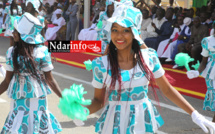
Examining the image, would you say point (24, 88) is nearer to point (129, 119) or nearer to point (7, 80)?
point (7, 80)

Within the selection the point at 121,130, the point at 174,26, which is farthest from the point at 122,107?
the point at 174,26

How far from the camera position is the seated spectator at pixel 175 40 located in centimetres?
1213

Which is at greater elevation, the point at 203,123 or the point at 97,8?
the point at 97,8

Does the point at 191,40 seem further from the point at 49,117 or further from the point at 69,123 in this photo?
the point at 49,117

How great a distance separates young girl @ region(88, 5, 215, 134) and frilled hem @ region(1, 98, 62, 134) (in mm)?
1487

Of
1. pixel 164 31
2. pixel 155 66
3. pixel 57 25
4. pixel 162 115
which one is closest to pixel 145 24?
pixel 164 31

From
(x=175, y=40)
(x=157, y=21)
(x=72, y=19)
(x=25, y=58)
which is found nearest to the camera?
(x=25, y=58)

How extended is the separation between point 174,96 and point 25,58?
1.95 m

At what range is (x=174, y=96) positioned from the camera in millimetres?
3432

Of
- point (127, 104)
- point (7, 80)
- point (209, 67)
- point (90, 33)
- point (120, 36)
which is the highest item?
point (120, 36)

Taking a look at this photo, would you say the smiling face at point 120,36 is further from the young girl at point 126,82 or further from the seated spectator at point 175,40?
the seated spectator at point 175,40

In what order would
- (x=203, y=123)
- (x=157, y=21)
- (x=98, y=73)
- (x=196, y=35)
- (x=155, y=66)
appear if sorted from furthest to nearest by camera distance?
(x=157, y=21)
(x=196, y=35)
(x=155, y=66)
(x=98, y=73)
(x=203, y=123)

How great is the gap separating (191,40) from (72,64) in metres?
3.89

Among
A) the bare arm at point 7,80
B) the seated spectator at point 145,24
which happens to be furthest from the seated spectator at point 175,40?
the bare arm at point 7,80
